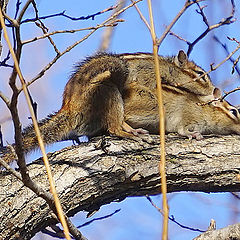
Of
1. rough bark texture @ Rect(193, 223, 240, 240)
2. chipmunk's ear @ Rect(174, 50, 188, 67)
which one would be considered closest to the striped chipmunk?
chipmunk's ear @ Rect(174, 50, 188, 67)

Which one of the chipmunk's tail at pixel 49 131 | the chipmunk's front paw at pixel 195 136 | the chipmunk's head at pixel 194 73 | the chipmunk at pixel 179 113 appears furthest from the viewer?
the chipmunk's head at pixel 194 73

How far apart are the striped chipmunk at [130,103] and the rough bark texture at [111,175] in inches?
13.2

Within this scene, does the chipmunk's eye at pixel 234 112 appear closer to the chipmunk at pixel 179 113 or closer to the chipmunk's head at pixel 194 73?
the chipmunk at pixel 179 113

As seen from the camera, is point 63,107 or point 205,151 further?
point 63,107

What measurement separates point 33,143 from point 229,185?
1757 millimetres

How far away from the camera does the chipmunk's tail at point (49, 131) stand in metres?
4.44

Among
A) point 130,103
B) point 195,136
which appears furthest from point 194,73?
point 195,136

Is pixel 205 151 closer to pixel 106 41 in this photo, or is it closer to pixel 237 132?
pixel 237 132

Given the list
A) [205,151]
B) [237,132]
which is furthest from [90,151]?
[237,132]

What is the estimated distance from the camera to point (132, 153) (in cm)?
438

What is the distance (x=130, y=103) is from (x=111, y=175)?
64.7 inches

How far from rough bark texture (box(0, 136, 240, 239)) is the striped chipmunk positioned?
1.10ft

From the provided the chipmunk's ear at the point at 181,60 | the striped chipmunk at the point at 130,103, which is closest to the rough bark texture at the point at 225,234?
the striped chipmunk at the point at 130,103

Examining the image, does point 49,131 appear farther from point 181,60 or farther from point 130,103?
point 181,60
